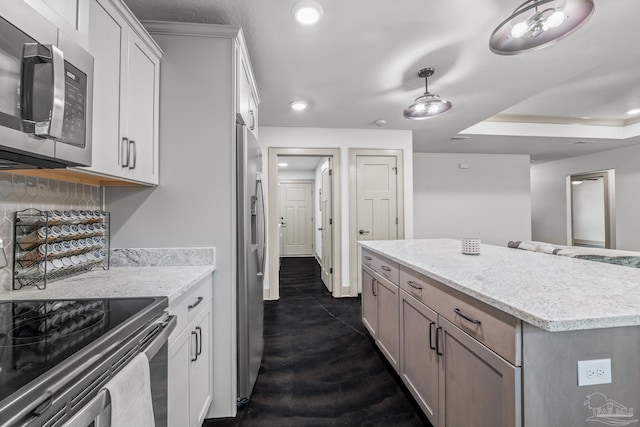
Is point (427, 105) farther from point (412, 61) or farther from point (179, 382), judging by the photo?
point (179, 382)

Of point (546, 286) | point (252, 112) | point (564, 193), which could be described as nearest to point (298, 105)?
point (252, 112)

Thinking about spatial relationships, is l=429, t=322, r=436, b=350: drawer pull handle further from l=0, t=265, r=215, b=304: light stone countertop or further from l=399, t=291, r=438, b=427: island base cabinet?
l=0, t=265, r=215, b=304: light stone countertop

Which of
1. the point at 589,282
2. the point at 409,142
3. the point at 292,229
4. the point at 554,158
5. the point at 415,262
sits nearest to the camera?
the point at 589,282

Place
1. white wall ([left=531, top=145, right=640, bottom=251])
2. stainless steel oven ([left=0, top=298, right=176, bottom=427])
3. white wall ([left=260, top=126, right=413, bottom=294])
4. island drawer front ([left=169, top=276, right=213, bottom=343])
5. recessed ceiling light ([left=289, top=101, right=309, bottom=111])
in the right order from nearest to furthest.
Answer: stainless steel oven ([left=0, top=298, right=176, bottom=427]) < island drawer front ([left=169, top=276, right=213, bottom=343]) < recessed ceiling light ([left=289, top=101, right=309, bottom=111]) < white wall ([left=260, top=126, right=413, bottom=294]) < white wall ([left=531, top=145, right=640, bottom=251])

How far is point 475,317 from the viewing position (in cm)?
103

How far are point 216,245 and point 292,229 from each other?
5.75 metres

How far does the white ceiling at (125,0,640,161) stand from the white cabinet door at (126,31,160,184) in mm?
429

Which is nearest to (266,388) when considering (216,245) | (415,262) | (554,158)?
(216,245)

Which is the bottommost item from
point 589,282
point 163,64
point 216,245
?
point 589,282

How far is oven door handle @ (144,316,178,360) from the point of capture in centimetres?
83

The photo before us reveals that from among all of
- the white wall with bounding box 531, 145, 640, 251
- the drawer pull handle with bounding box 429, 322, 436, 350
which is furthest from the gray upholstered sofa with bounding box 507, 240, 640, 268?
the white wall with bounding box 531, 145, 640, 251

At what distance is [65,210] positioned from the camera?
1372 millimetres

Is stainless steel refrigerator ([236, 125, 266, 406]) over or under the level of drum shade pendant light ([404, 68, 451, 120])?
under

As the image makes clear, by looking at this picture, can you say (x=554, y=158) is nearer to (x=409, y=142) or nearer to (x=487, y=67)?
(x=409, y=142)
